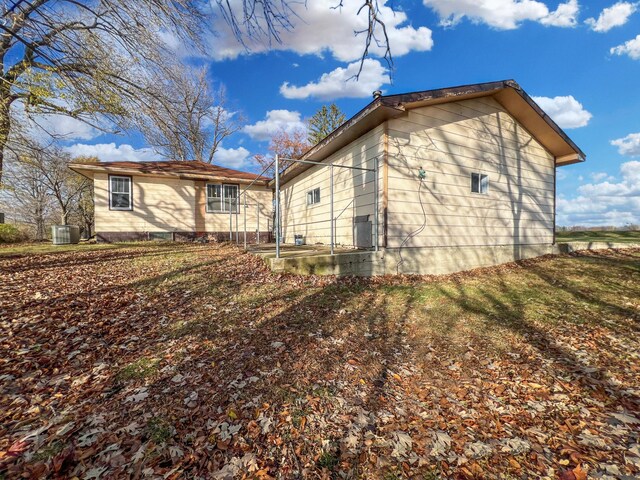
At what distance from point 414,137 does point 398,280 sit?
3753 millimetres

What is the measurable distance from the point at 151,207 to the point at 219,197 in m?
3.08

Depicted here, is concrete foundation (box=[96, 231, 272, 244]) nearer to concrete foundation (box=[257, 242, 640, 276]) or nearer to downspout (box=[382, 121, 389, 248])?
concrete foundation (box=[257, 242, 640, 276])

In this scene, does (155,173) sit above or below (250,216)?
above

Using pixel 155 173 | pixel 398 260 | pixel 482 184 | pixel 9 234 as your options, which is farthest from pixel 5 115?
pixel 482 184

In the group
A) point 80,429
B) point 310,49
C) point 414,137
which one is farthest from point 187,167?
point 80,429

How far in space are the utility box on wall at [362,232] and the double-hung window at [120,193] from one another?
10.9 meters

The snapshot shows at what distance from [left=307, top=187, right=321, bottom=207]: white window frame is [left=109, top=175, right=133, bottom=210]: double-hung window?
8420mm

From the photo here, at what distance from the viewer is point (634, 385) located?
2.94 metres

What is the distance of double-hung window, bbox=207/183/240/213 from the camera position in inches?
565

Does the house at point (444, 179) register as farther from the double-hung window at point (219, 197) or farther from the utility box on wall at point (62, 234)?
the utility box on wall at point (62, 234)

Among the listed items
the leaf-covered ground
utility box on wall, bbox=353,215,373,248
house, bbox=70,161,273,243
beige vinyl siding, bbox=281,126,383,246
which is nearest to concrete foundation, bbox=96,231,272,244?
house, bbox=70,161,273,243

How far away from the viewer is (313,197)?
35.5 feet

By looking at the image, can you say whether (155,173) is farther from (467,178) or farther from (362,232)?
(467,178)

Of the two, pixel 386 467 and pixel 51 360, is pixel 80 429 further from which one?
pixel 386 467
